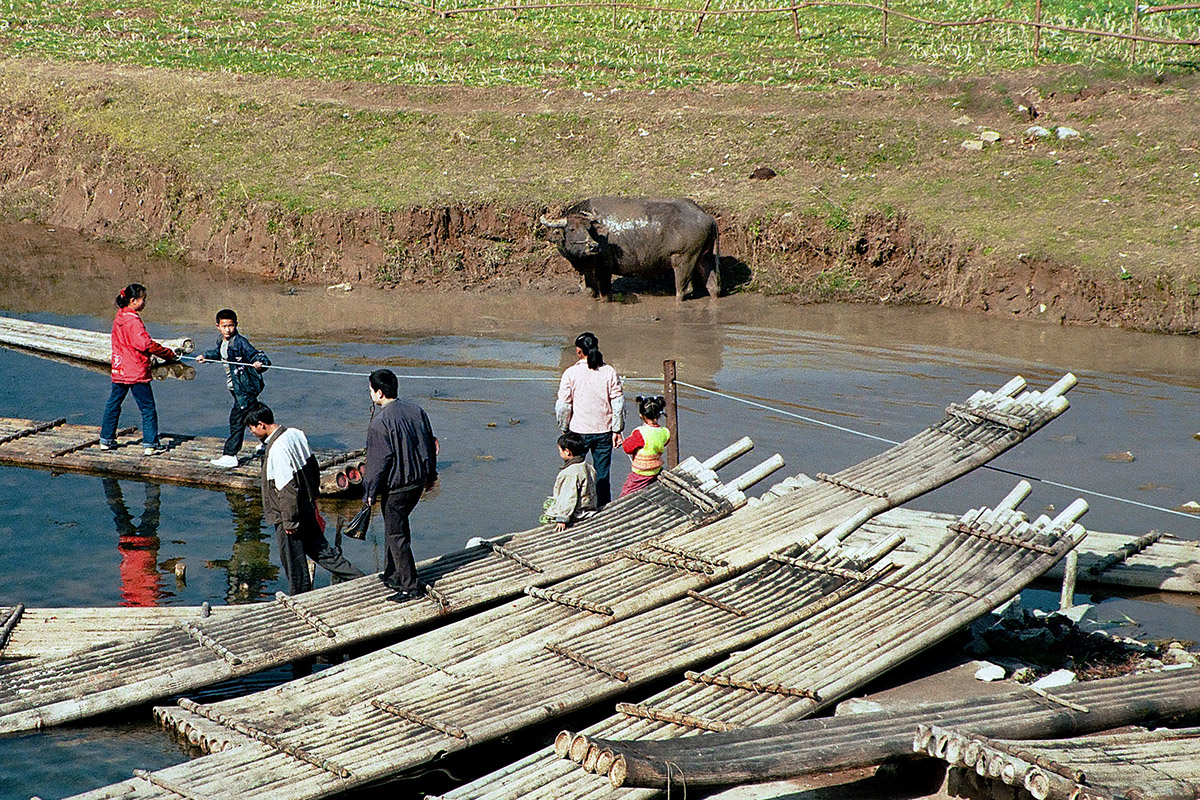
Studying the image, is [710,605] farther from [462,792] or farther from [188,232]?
[188,232]

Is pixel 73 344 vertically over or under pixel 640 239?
under

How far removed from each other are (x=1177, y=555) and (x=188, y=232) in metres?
19.5

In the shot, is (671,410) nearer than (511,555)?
No

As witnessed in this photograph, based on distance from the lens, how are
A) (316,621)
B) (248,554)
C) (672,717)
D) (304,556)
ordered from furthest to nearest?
(248,554) < (304,556) < (316,621) < (672,717)

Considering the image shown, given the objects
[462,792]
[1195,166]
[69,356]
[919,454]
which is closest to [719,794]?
[462,792]

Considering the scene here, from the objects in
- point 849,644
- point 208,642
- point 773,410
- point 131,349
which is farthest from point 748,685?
point 131,349

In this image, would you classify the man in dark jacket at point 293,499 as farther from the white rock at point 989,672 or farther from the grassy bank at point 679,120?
the grassy bank at point 679,120

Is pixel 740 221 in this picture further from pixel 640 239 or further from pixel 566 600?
pixel 566 600

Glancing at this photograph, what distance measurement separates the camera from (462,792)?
6.14 m

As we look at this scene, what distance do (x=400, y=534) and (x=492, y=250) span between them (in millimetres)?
13921

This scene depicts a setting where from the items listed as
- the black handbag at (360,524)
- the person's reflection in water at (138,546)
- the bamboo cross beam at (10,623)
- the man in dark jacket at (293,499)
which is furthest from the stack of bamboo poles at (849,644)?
the person's reflection in water at (138,546)

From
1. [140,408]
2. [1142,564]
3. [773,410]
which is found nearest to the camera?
[1142,564]

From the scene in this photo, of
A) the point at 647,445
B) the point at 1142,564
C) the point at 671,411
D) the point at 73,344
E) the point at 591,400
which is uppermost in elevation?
the point at 73,344

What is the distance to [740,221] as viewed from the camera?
68.4ft
